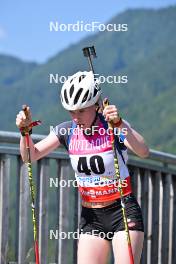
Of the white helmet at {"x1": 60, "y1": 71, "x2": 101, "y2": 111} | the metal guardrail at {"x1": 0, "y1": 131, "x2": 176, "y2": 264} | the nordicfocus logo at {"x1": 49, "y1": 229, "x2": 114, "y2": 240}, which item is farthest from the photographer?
the metal guardrail at {"x1": 0, "y1": 131, "x2": 176, "y2": 264}

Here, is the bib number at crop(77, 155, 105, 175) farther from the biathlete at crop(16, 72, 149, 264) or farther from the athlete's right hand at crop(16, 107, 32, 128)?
the athlete's right hand at crop(16, 107, 32, 128)

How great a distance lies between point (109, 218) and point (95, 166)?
33 centimetres

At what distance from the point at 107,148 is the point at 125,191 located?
10.9 inches

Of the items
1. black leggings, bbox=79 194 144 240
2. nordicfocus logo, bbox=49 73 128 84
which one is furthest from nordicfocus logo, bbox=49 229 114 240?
nordicfocus logo, bbox=49 73 128 84

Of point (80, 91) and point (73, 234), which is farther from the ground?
point (80, 91)

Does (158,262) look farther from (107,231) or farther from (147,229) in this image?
(107,231)

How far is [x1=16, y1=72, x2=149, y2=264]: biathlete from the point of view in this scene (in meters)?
4.12

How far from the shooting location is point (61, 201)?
5.51 metres

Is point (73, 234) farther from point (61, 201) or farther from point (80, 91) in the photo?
point (80, 91)

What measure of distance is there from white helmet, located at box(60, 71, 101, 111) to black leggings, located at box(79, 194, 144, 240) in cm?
62

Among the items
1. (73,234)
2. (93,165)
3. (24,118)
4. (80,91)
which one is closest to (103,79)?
(80,91)

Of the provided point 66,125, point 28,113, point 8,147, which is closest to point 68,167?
point 8,147

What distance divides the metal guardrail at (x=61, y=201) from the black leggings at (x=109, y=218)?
91 centimetres

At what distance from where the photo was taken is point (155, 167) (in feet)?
22.1
